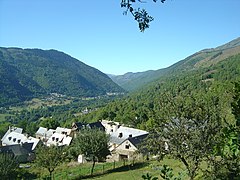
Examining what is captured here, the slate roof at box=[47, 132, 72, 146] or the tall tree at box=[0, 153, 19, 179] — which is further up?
the tall tree at box=[0, 153, 19, 179]

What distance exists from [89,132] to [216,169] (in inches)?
810

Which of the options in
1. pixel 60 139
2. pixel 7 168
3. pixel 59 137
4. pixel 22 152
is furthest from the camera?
pixel 59 137

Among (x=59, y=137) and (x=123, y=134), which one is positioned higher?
(x=123, y=134)

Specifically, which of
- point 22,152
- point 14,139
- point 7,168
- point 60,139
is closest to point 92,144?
point 7,168

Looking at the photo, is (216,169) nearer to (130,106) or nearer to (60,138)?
(60,138)

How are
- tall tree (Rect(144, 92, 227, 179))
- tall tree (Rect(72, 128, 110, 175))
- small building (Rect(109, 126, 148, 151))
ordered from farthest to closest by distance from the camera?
1. small building (Rect(109, 126, 148, 151))
2. tall tree (Rect(72, 128, 110, 175))
3. tall tree (Rect(144, 92, 227, 179))

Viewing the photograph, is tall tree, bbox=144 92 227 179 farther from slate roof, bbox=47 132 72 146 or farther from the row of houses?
slate roof, bbox=47 132 72 146

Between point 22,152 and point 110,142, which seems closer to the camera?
point 110,142

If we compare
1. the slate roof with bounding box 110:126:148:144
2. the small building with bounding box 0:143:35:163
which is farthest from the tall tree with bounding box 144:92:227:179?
the small building with bounding box 0:143:35:163

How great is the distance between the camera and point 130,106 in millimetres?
100875

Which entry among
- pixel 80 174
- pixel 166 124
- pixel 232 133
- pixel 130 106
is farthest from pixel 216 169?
pixel 130 106

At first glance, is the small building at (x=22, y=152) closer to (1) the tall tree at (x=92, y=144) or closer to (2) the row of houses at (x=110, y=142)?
(2) the row of houses at (x=110, y=142)

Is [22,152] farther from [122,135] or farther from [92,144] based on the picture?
[92,144]

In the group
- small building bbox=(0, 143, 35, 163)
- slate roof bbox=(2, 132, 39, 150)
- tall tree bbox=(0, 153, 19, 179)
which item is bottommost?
small building bbox=(0, 143, 35, 163)
